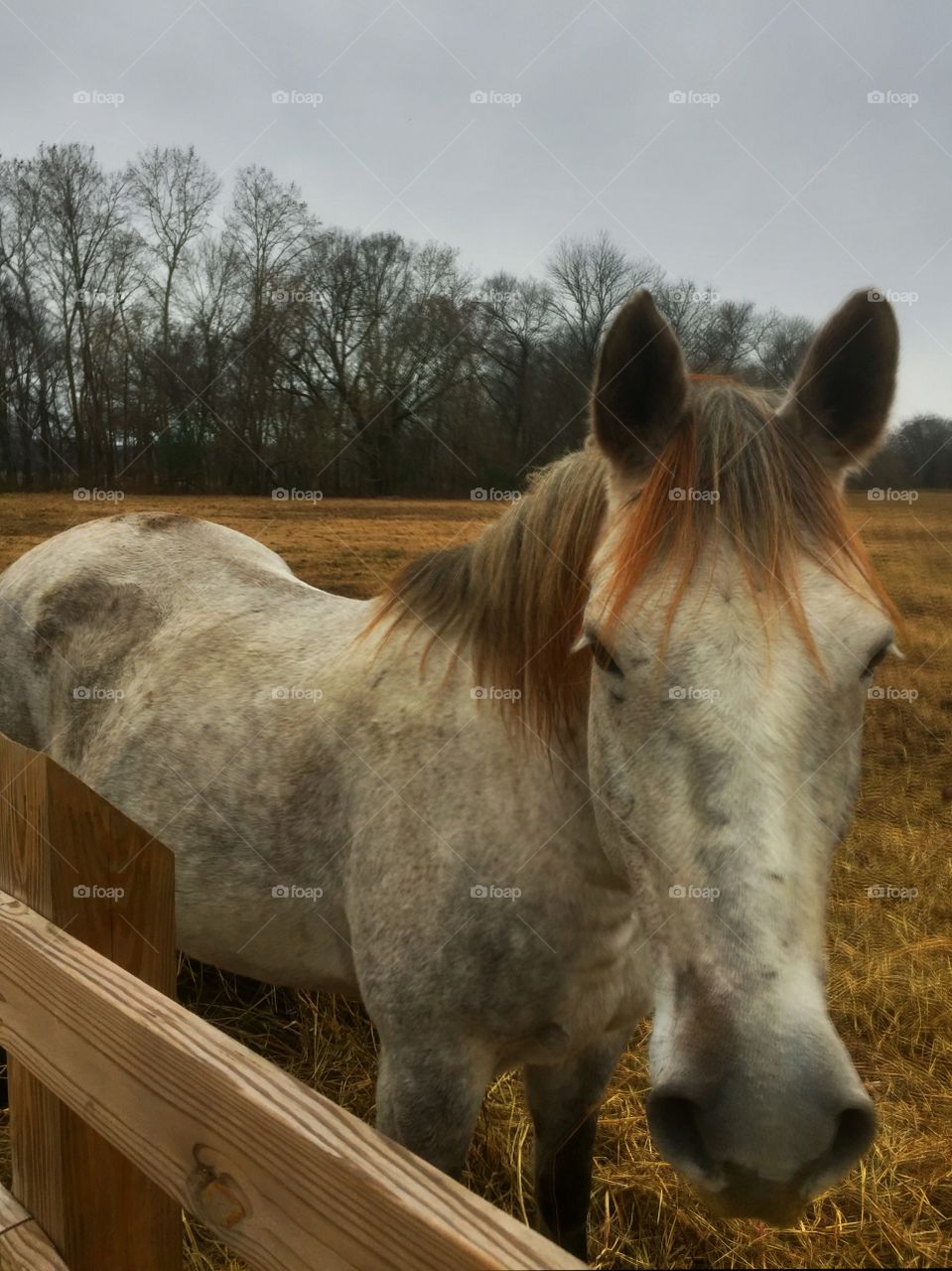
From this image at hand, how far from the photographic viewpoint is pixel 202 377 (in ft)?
13.7

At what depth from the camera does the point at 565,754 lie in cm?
→ 192

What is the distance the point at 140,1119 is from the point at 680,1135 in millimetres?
715
